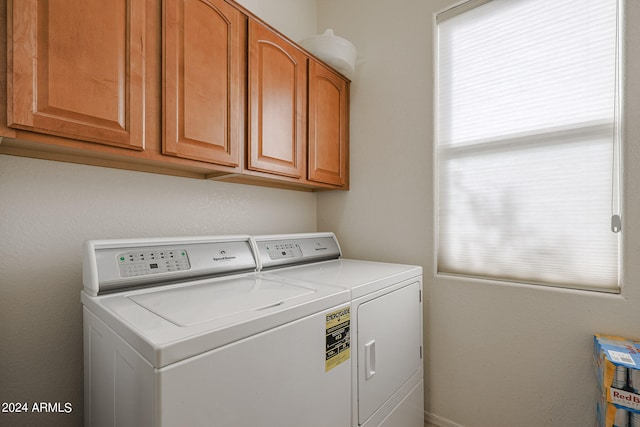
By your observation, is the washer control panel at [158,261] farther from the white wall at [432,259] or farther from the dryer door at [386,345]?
the white wall at [432,259]

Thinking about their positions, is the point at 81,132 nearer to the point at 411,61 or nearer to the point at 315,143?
the point at 315,143

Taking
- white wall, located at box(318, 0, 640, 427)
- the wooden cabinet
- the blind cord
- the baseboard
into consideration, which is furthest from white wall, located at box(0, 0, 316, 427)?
the blind cord

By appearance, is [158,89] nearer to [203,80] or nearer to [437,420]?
[203,80]

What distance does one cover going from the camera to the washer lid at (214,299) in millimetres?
861

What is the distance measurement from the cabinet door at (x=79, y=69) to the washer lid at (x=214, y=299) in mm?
578

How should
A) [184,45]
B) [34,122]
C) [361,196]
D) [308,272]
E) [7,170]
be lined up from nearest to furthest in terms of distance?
[34,122] → [7,170] → [184,45] → [308,272] → [361,196]

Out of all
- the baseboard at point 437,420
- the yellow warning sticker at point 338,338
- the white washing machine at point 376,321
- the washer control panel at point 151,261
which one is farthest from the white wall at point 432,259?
the washer control panel at point 151,261

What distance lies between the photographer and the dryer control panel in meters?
1.61

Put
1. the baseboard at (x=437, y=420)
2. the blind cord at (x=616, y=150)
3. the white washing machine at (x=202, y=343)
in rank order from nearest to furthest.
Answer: the white washing machine at (x=202, y=343)
the blind cord at (x=616, y=150)
the baseboard at (x=437, y=420)

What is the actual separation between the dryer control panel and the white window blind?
716 millimetres

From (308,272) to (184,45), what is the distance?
117cm

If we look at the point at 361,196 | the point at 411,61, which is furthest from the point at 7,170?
the point at 411,61

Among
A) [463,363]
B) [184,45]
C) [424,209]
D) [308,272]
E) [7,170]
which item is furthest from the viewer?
[424,209]

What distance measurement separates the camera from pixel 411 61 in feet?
6.41
